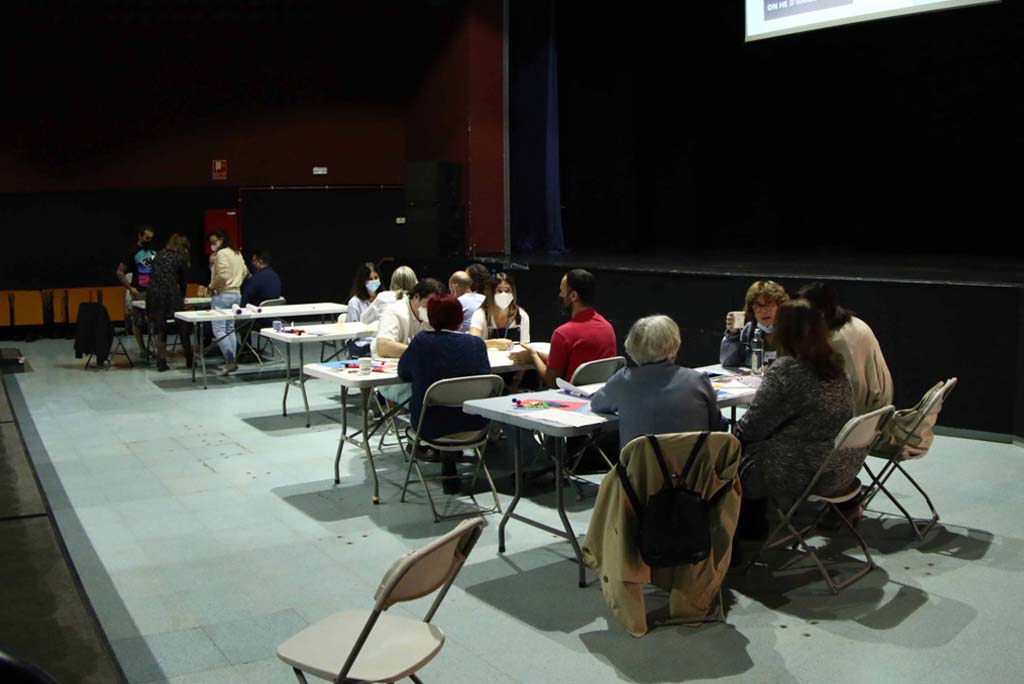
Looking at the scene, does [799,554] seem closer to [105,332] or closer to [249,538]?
[249,538]

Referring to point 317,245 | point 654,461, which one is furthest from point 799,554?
point 317,245

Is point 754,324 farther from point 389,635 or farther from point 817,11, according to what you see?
point 817,11

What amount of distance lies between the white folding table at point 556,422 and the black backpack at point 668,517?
0.59 meters

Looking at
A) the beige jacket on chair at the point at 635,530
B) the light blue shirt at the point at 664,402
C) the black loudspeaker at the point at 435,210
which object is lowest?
the beige jacket on chair at the point at 635,530

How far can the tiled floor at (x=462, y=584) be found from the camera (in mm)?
3418

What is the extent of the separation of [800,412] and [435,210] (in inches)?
310

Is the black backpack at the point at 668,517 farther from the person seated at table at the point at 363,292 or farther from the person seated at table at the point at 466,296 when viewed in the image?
the person seated at table at the point at 363,292

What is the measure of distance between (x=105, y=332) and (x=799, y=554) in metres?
7.21

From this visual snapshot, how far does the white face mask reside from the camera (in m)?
6.42

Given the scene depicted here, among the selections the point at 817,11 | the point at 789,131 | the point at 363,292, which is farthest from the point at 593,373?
the point at 789,131

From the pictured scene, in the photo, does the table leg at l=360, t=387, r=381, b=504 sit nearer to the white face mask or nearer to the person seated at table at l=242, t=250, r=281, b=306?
the white face mask

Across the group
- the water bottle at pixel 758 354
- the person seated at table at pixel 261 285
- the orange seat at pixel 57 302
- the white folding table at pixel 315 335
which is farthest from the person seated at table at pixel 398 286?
the orange seat at pixel 57 302

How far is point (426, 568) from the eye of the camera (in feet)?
8.10

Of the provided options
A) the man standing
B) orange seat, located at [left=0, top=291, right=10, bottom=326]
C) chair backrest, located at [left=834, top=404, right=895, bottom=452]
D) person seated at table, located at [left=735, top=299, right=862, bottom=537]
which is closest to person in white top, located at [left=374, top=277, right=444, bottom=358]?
person seated at table, located at [left=735, top=299, right=862, bottom=537]
